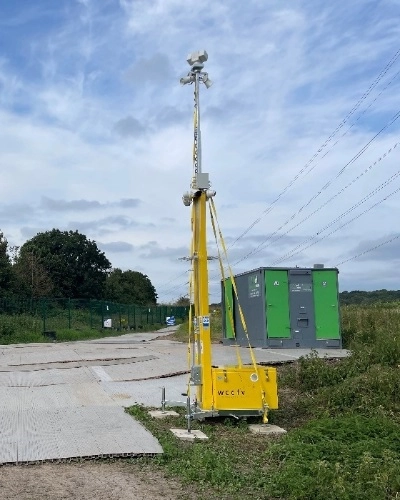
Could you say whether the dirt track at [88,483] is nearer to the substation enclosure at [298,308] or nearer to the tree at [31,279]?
the substation enclosure at [298,308]

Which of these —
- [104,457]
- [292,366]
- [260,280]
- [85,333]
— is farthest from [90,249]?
[104,457]

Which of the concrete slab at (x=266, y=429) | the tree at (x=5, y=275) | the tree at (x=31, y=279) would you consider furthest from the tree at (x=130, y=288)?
the concrete slab at (x=266, y=429)

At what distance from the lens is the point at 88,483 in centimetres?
551

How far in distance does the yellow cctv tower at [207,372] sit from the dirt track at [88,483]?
2300 mm

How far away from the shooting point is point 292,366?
12.7 metres

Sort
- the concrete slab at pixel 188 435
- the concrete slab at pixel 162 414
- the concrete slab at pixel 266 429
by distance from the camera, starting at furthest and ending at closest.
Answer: the concrete slab at pixel 162 414 → the concrete slab at pixel 266 429 → the concrete slab at pixel 188 435

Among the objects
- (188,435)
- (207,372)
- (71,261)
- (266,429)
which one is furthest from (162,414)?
(71,261)

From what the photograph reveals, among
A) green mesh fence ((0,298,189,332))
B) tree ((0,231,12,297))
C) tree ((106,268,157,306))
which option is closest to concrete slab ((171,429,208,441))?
green mesh fence ((0,298,189,332))

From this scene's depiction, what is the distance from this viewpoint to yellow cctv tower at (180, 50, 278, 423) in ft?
27.2

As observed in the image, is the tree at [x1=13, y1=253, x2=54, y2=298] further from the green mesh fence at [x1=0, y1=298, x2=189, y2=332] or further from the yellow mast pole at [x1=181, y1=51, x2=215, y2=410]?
the yellow mast pole at [x1=181, y1=51, x2=215, y2=410]

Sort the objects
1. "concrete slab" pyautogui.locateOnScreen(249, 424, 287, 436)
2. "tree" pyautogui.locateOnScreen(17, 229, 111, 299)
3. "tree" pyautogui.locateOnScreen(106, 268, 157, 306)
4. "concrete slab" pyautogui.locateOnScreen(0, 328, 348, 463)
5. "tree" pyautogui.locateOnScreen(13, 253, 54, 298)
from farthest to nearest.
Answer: "tree" pyautogui.locateOnScreen(106, 268, 157, 306), "tree" pyautogui.locateOnScreen(17, 229, 111, 299), "tree" pyautogui.locateOnScreen(13, 253, 54, 298), "concrete slab" pyautogui.locateOnScreen(249, 424, 287, 436), "concrete slab" pyautogui.locateOnScreen(0, 328, 348, 463)

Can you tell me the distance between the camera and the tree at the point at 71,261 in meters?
69.4

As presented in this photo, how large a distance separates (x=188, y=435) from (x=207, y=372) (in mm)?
1048

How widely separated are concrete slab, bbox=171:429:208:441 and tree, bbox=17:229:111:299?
60701 mm
